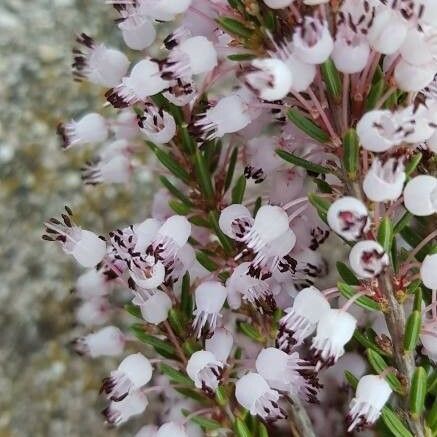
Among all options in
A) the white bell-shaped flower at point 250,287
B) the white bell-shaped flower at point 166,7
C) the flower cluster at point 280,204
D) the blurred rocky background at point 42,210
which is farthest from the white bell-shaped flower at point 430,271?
the blurred rocky background at point 42,210

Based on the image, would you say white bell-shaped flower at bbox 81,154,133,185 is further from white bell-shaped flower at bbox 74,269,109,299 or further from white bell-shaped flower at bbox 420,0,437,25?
white bell-shaped flower at bbox 420,0,437,25

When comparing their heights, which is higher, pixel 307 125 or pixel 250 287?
pixel 307 125

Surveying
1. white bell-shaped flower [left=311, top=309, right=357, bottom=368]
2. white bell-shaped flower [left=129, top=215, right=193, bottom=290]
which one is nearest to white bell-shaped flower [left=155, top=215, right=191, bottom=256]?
white bell-shaped flower [left=129, top=215, right=193, bottom=290]

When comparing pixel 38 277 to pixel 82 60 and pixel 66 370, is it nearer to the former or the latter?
pixel 66 370

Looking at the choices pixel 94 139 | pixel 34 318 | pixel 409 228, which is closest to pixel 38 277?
pixel 34 318

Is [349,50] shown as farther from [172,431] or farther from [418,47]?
[172,431]

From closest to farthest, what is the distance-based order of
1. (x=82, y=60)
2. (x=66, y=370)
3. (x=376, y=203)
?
(x=376, y=203), (x=82, y=60), (x=66, y=370)

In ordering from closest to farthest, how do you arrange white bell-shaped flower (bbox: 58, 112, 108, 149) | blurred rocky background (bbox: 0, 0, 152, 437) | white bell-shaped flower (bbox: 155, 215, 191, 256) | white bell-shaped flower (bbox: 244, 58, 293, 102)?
white bell-shaped flower (bbox: 244, 58, 293, 102)
white bell-shaped flower (bbox: 155, 215, 191, 256)
white bell-shaped flower (bbox: 58, 112, 108, 149)
blurred rocky background (bbox: 0, 0, 152, 437)

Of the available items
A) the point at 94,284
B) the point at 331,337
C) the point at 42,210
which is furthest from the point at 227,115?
the point at 42,210
